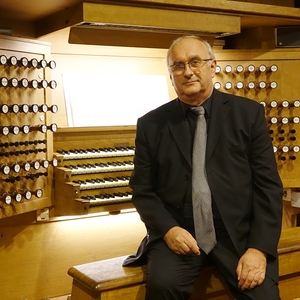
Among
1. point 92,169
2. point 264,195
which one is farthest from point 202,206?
point 92,169

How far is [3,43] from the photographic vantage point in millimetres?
3377

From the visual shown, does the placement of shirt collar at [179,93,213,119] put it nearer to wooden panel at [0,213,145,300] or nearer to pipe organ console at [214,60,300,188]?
wooden panel at [0,213,145,300]

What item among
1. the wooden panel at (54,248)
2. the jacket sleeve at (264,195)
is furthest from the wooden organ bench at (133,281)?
the wooden panel at (54,248)

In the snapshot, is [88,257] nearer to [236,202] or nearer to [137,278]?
[137,278]

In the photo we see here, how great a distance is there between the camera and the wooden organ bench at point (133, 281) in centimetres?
250

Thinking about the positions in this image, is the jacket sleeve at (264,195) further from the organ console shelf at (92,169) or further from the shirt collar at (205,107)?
the organ console shelf at (92,169)

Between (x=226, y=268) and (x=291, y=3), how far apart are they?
3387mm

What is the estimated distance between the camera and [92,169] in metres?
3.70

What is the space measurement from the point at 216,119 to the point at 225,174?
0.27 m

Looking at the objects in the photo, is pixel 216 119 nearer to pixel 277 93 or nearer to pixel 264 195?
pixel 264 195

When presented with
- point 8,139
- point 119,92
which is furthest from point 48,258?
point 119,92

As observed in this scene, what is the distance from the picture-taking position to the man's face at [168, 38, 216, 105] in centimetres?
251

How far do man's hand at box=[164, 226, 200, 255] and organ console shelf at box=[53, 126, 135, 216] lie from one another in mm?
1157

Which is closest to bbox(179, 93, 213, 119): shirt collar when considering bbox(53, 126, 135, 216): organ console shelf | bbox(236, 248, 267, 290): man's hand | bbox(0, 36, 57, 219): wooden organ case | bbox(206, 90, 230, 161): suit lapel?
bbox(206, 90, 230, 161): suit lapel
